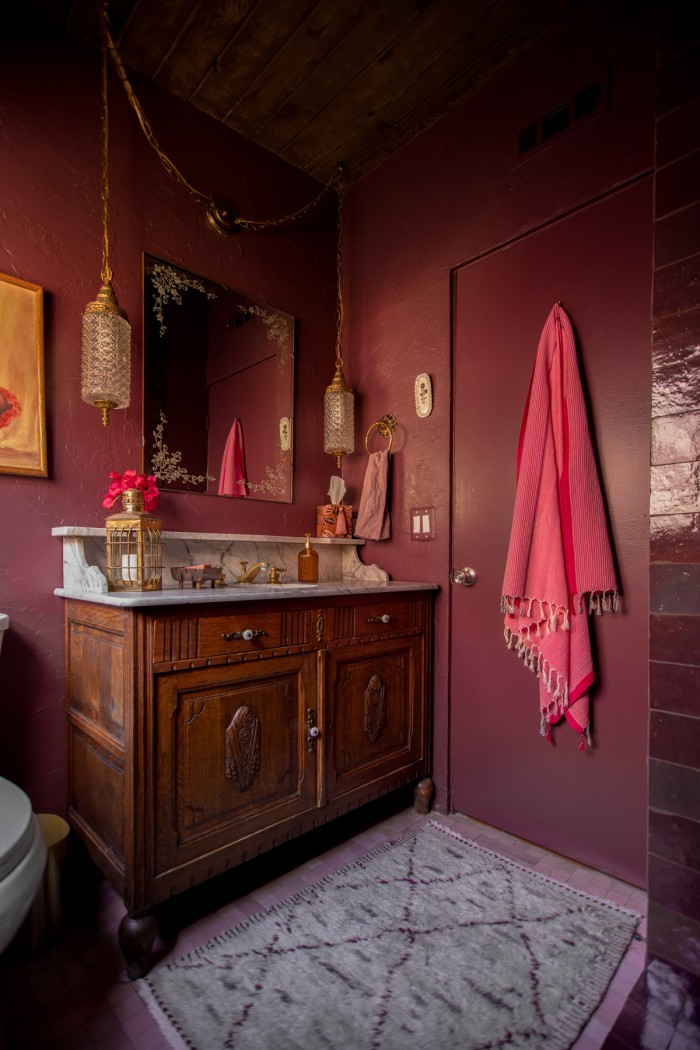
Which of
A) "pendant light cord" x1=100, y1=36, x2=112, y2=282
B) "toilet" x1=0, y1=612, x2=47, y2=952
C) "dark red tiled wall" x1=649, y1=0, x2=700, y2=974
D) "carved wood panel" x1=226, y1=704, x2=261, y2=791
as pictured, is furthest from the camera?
"pendant light cord" x1=100, y1=36, x2=112, y2=282

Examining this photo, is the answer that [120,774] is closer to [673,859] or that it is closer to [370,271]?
[673,859]

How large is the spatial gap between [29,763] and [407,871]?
1.28 m

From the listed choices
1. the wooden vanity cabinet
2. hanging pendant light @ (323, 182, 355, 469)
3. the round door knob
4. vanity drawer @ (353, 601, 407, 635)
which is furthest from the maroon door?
hanging pendant light @ (323, 182, 355, 469)

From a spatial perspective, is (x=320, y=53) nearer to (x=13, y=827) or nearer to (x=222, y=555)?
(x=222, y=555)

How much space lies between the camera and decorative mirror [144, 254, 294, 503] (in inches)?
80.3

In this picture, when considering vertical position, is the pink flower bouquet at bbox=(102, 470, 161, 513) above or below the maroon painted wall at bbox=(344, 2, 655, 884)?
below

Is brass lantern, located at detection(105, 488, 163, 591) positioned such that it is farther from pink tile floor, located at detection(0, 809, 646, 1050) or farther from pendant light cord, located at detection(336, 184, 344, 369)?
pendant light cord, located at detection(336, 184, 344, 369)

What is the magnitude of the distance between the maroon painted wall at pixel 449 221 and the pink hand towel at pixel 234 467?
1.94 ft

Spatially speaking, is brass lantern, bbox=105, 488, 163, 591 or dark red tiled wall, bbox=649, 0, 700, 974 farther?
brass lantern, bbox=105, 488, 163, 591

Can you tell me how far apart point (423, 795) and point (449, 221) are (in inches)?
93.6

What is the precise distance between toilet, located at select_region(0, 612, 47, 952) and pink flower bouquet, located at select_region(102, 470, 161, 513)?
0.95 metres

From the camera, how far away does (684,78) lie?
134 centimetres

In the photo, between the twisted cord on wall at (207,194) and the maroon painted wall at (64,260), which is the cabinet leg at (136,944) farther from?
the twisted cord on wall at (207,194)

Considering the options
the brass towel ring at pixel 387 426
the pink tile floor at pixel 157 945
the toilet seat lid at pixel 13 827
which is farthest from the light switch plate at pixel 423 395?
the toilet seat lid at pixel 13 827
